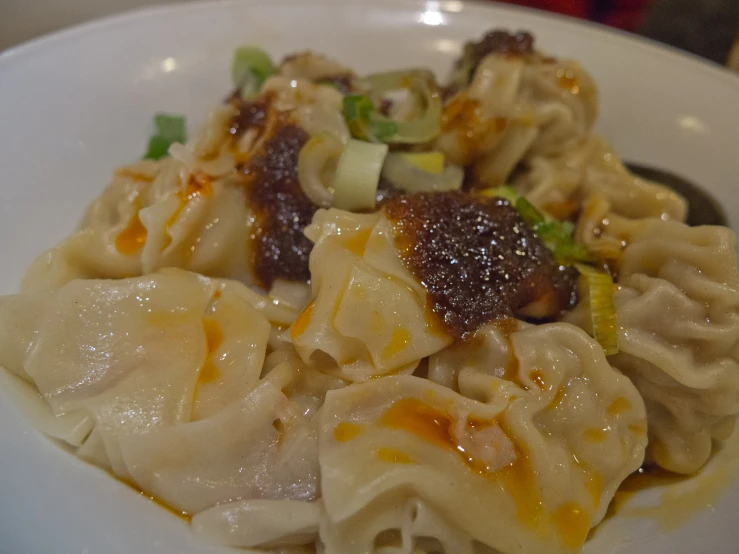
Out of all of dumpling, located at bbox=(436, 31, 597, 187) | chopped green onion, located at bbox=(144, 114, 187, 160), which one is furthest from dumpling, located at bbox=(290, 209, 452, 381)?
chopped green onion, located at bbox=(144, 114, 187, 160)

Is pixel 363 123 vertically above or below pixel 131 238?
above

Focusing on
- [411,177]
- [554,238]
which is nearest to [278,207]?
[411,177]

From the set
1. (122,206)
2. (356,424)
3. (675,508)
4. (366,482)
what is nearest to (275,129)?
(122,206)

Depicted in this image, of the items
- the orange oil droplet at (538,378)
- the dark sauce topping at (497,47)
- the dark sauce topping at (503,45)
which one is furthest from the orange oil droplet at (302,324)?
the dark sauce topping at (503,45)

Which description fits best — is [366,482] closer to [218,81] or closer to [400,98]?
[400,98]

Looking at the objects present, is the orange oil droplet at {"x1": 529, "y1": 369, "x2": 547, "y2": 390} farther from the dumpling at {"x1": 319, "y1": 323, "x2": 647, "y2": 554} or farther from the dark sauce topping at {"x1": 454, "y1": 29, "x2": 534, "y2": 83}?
the dark sauce topping at {"x1": 454, "y1": 29, "x2": 534, "y2": 83}

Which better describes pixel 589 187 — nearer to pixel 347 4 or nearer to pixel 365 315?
pixel 365 315
